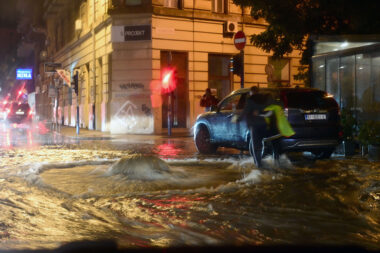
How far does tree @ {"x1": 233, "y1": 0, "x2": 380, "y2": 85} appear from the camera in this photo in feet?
49.0

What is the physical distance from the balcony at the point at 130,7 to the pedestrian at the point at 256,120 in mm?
15375

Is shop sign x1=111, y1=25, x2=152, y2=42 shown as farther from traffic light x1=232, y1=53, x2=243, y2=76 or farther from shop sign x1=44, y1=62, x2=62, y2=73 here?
traffic light x1=232, y1=53, x2=243, y2=76

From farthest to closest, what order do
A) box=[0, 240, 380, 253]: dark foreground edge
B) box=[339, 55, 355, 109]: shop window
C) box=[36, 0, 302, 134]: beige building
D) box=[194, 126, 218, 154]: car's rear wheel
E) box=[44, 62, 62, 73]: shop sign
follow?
box=[44, 62, 62, 73]: shop sign
box=[36, 0, 302, 134]: beige building
box=[194, 126, 218, 154]: car's rear wheel
box=[339, 55, 355, 109]: shop window
box=[0, 240, 380, 253]: dark foreground edge

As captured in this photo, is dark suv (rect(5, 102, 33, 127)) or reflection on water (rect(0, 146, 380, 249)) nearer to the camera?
reflection on water (rect(0, 146, 380, 249))

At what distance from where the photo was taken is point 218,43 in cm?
2550

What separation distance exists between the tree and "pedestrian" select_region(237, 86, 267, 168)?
5384 millimetres

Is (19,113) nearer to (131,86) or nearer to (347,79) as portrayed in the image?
(131,86)

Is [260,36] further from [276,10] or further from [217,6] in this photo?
[217,6]

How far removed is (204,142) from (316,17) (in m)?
6.79

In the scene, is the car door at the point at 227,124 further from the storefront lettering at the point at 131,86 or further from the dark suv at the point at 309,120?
the storefront lettering at the point at 131,86

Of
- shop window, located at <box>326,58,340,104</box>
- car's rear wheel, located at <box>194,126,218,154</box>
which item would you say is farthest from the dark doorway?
shop window, located at <box>326,58,340,104</box>

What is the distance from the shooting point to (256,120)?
30.6 feet

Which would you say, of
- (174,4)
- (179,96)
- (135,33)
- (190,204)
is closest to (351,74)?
(190,204)

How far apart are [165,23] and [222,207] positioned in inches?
748
